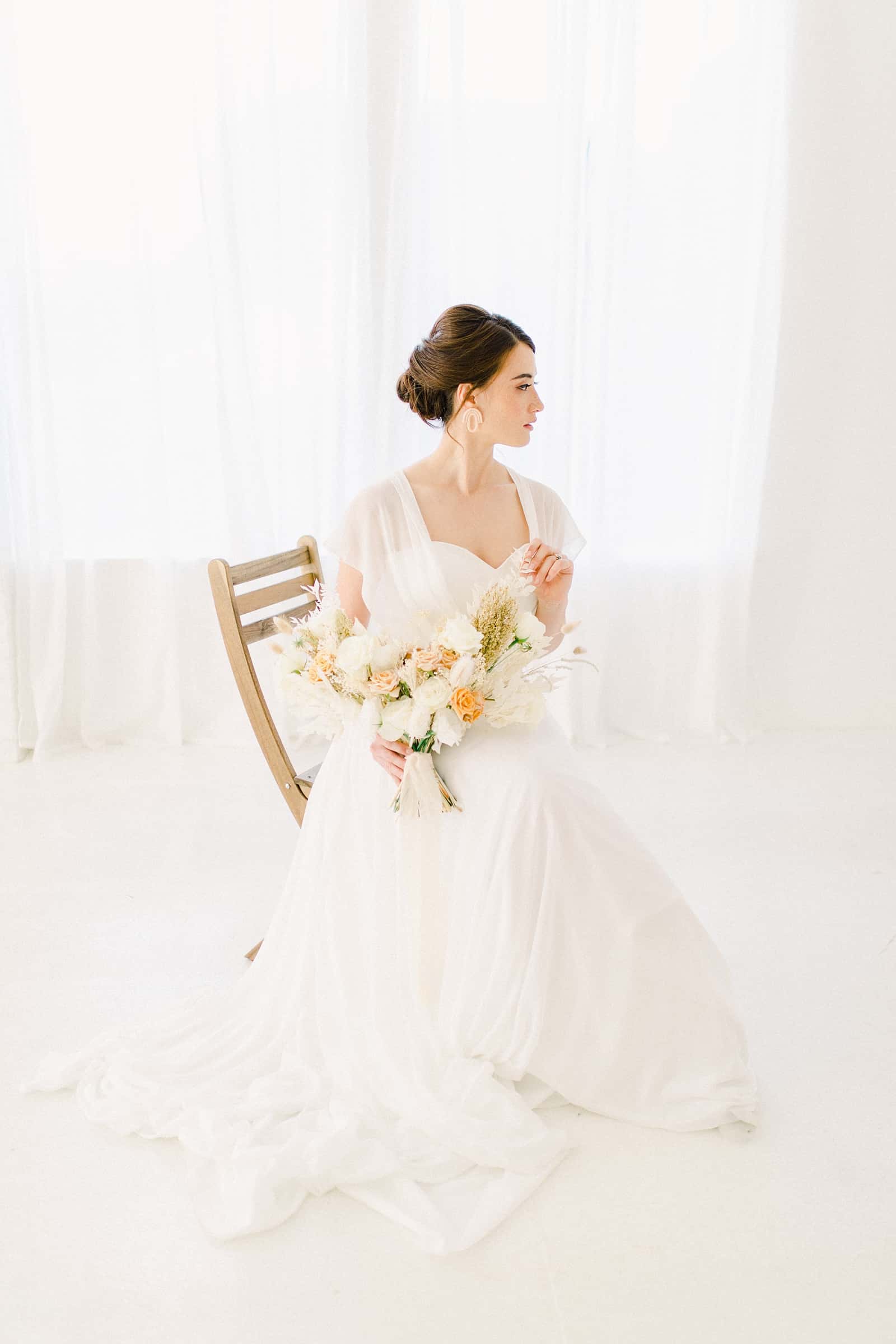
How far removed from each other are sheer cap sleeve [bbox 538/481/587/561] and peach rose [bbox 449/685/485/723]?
Result: 69 centimetres

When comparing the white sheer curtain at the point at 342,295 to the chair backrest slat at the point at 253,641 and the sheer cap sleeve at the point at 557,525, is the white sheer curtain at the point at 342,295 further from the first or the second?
the sheer cap sleeve at the point at 557,525

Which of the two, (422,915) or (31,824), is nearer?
(422,915)

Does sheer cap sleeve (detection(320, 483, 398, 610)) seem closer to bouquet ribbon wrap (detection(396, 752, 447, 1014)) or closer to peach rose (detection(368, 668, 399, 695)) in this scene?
peach rose (detection(368, 668, 399, 695))

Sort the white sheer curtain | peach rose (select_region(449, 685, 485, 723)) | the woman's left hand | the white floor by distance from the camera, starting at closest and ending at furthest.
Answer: the white floor → peach rose (select_region(449, 685, 485, 723)) → the woman's left hand → the white sheer curtain

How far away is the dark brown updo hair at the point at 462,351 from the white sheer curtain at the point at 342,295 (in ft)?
6.56

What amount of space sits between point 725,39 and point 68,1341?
4.91m

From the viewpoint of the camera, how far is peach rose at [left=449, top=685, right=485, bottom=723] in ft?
7.13

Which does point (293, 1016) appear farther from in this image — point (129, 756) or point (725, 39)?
point (725, 39)

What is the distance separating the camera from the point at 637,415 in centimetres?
473

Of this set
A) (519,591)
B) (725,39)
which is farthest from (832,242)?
(519,591)

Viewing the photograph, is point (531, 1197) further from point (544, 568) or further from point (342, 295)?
point (342, 295)

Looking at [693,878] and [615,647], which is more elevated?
[615,647]

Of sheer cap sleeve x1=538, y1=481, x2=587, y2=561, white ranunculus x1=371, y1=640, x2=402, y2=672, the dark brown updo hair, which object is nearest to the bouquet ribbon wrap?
white ranunculus x1=371, y1=640, x2=402, y2=672

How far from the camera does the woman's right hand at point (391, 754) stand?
2324mm
